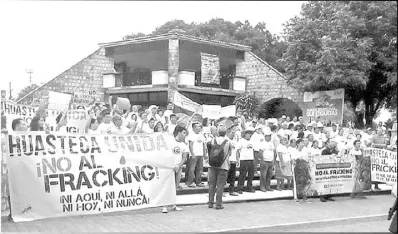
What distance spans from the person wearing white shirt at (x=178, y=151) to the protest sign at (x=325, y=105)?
14.0 ft

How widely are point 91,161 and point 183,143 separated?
8.56ft

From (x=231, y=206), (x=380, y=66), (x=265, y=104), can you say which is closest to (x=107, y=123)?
(x=231, y=206)

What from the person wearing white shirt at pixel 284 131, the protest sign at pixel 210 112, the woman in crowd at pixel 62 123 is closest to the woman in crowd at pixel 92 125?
the woman in crowd at pixel 62 123

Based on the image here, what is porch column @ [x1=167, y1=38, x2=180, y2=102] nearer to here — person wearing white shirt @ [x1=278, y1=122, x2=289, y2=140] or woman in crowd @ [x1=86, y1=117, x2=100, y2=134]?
person wearing white shirt @ [x1=278, y1=122, x2=289, y2=140]

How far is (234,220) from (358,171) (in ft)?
17.6

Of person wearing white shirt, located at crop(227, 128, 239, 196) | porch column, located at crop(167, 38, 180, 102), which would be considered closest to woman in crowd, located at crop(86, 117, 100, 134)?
person wearing white shirt, located at crop(227, 128, 239, 196)

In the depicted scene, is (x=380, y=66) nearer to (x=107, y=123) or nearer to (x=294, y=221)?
(x=294, y=221)

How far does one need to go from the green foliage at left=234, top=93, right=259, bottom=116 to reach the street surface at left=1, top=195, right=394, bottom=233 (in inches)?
535

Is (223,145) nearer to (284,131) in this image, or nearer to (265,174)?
(265,174)

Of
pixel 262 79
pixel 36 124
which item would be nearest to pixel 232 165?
pixel 36 124

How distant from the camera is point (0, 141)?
654 centimetres

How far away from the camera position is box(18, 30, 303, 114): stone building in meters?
18.6

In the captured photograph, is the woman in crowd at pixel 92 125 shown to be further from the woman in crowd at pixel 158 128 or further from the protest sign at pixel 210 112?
the protest sign at pixel 210 112

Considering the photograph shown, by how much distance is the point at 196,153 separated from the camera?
34.1ft
